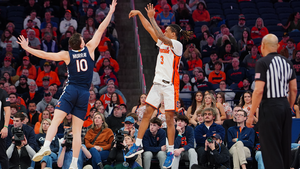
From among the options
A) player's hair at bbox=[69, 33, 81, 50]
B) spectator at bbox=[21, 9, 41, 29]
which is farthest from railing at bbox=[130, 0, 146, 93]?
player's hair at bbox=[69, 33, 81, 50]

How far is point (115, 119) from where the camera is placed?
10164 millimetres

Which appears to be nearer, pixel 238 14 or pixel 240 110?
pixel 240 110

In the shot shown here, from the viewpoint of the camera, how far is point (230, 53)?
559 inches

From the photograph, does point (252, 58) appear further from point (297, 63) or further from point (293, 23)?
point (293, 23)

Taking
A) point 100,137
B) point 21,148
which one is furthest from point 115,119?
point 21,148

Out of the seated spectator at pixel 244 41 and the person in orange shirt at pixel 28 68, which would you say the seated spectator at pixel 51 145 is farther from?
the seated spectator at pixel 244 41

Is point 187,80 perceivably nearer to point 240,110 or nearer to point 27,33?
point 240,110

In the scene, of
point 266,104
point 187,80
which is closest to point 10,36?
point 187,80

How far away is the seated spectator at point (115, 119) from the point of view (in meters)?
10.1

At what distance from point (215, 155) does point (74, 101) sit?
3.64 m

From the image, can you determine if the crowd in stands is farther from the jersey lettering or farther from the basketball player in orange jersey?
the jersey lettering

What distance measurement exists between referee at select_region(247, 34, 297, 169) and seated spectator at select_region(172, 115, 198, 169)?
3.44 meters

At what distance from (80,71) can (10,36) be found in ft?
31.2

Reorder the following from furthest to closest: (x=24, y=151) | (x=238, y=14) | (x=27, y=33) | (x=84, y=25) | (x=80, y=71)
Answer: (x=238, y=14) < (x=84, y=25) < (x=27, y=33) < (x=24, y=151) < (x=80, y=71)
